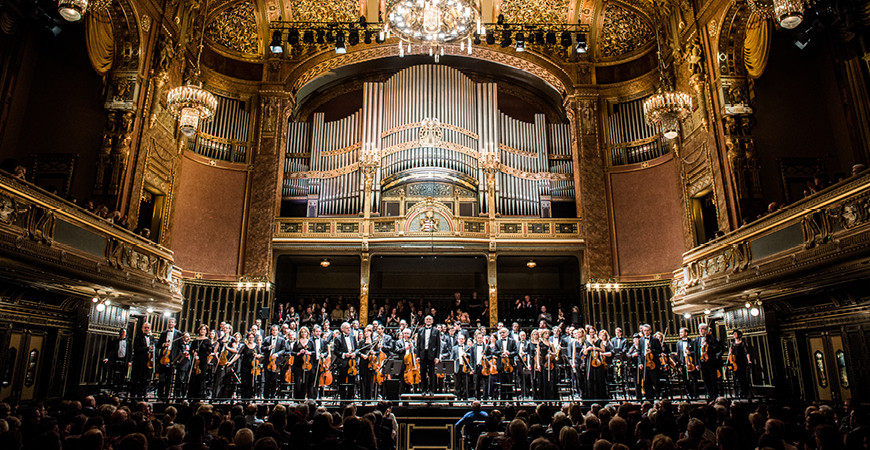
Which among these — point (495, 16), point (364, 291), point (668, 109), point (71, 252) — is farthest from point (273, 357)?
point (495, 16)

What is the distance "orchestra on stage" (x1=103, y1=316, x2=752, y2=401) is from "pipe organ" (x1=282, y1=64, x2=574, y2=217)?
5.68m

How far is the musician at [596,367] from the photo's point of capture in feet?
30.3

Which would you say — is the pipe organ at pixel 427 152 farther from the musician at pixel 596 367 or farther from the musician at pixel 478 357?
the musician at pixel 596 367

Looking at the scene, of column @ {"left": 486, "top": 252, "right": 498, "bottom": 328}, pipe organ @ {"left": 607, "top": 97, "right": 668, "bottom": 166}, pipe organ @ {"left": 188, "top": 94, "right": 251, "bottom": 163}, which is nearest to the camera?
column @ {"left": 486, "top": 252, "right": 498, "bottom": 328}

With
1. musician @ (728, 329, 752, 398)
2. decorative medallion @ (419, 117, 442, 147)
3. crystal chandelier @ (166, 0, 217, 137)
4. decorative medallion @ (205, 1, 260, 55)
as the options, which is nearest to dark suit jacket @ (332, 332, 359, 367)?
crystal chandelier @ (166, 0, 217, 137)

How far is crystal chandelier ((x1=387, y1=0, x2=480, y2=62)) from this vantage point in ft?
27.9

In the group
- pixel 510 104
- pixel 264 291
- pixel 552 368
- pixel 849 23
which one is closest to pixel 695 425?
pixel 552 368

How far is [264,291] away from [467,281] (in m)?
6.37

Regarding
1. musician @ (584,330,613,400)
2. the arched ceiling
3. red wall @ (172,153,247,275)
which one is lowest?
musician @ (584,330,613,400)

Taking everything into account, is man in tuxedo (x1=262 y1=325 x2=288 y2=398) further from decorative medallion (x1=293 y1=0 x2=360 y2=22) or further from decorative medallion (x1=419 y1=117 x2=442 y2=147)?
decorative medallion (x1=293 y1=0 x2=360 y2=22)

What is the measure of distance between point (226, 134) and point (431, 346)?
8976 mm

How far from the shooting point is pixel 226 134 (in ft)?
48.0

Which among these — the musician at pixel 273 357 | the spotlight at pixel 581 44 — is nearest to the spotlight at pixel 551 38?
the spotlight at pixel 581 44

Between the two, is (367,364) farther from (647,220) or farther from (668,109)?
(647,220)
